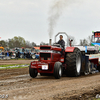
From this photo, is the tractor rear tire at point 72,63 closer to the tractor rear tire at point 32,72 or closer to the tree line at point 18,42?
the tractor rear tire at point 32,72

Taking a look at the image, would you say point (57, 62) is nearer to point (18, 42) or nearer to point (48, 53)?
point (48, 53)

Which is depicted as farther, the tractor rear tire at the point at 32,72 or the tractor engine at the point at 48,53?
the tractor rear tire at the point at 32,72

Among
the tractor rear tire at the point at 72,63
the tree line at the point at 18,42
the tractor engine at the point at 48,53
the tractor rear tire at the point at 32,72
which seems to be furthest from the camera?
the tree line at the point at 18,42

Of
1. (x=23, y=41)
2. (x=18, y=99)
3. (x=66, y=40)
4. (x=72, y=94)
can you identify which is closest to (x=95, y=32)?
(x=66, y=40)

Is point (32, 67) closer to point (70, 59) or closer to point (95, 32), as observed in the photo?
point (70, 59)

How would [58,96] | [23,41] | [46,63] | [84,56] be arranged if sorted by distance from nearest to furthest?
[58,96], [46,63], [84,56], [23,41]

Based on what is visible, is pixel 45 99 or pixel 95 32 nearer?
pixel 45 99

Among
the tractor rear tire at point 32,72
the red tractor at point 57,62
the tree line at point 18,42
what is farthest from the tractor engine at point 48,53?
the tree line at point 18,42

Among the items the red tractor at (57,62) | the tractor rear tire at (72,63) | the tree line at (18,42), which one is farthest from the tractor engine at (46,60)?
the tree line at (18,42)

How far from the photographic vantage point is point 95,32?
620 inches

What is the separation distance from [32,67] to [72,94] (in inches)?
160

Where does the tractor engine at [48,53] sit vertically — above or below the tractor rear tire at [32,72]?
above

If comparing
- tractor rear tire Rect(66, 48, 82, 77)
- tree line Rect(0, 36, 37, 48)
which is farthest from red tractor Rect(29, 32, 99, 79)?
tree line Rect(0, 36, 37, 48)

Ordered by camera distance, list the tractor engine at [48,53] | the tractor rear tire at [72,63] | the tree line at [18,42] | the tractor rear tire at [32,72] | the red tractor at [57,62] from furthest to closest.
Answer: the tree line at [18,42], the tractor rear tire at [72,63], the tractor rear tire at [32,72], the tractor engine at [48,53], the red tractor at [57,62]
